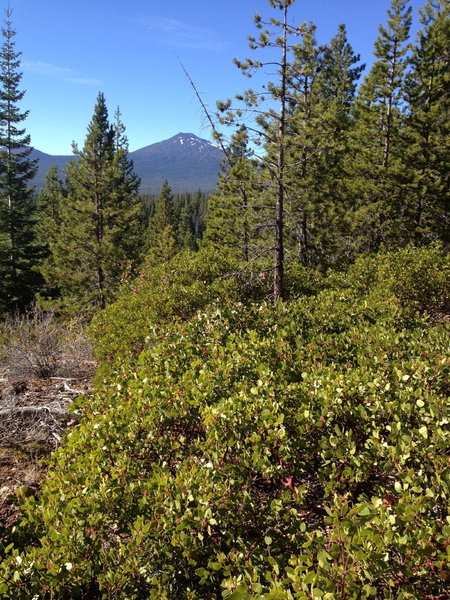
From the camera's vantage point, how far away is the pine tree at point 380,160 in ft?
57.3

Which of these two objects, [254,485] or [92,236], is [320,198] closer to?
[92,236]

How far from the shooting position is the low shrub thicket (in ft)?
5.86

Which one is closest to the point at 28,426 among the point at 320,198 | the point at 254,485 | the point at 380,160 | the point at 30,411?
the point at 30,411

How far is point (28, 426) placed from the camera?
5.35 m

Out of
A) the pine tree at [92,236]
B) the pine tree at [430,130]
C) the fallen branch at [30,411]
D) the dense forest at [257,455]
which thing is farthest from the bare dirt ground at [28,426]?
the pine tree at [430,130]

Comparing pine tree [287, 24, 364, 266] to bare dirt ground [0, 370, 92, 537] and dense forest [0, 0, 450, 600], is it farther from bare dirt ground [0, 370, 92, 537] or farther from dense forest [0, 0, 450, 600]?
bare dirt ground [0, 370, 92, 537]

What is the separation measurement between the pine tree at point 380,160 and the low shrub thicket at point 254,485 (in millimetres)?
15865

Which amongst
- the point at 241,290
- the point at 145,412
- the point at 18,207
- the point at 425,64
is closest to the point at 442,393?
the point at 145,412

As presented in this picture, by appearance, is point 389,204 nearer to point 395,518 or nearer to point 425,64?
point 425,64

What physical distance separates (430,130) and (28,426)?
64.2 ft

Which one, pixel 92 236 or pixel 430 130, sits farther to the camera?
pixel 92 236

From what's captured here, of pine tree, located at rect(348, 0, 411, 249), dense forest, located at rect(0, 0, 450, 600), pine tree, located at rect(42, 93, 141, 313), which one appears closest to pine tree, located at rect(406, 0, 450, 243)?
pine tree, located at rect(348, 0, 411, 249)

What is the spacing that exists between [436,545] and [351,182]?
61.7 feet

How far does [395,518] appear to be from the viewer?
1.87m
